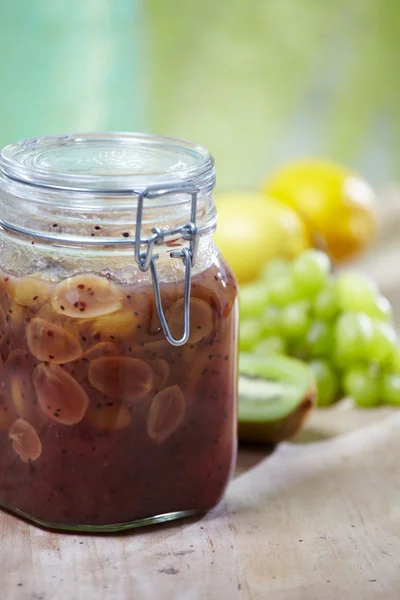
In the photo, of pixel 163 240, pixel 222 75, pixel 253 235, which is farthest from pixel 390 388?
pixel 222 75

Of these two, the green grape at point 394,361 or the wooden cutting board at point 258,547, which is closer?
the wooden cutting board at point 258,547

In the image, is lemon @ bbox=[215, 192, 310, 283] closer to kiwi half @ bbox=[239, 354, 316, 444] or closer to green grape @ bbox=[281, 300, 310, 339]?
green grape @ bbox=[281, 300, 310, 339]

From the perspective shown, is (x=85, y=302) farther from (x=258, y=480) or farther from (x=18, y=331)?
(x=258, y=480)

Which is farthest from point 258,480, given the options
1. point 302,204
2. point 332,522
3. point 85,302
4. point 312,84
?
point 312,84

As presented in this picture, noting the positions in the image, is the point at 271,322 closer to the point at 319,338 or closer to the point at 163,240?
the point at 319,338

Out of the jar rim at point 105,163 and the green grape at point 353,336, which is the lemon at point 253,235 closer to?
the green grape at point 353,336

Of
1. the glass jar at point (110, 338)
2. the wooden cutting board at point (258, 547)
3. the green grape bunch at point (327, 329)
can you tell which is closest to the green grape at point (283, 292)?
the green grape bunch at point (327, 329)
